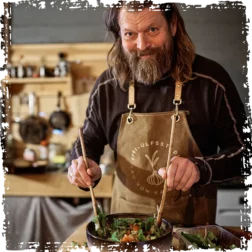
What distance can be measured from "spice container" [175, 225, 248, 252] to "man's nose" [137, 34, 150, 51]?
0.52 meters

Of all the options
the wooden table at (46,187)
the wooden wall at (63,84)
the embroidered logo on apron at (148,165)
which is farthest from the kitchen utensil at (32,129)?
the embroidered logo on apron at (148,165)

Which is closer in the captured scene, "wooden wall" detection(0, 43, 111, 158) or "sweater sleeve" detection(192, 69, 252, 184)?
"sweater sleeve" detection(192, 69, 252, 184)

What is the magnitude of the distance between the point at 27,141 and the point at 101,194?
2.66ft

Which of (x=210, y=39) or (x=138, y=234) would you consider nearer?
(x=138, y=234)

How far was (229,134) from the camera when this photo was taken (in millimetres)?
1146

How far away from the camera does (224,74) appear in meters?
1.18

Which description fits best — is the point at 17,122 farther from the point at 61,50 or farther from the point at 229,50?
the point at 229,50

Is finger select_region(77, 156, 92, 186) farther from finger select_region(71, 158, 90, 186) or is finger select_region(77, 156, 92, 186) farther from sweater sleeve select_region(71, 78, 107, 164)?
sweater sleeve select_region(71, 78, 107, 164)

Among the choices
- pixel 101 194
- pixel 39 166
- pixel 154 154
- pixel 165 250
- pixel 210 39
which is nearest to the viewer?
pixel 165 250

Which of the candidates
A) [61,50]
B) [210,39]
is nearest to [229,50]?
[210,39]

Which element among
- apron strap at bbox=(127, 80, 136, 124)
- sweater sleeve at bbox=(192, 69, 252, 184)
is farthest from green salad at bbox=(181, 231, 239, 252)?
apron strap at bbox=(127, 80, 136, 124)

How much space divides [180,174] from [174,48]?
19.1 inches

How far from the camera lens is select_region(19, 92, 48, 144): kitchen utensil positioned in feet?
8.42

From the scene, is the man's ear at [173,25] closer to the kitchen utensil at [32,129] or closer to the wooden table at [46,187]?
the wooden table at [46,187]
